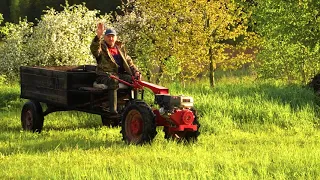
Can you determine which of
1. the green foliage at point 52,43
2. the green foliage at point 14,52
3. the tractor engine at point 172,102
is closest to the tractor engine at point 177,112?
the tractor engine at point 172,102

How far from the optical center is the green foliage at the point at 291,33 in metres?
18.0

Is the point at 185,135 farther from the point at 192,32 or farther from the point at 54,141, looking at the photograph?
the point at 192,32

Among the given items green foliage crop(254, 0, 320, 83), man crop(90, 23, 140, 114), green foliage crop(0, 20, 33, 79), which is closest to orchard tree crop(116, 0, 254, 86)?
green foliage crop(254, 0, 320, 83)

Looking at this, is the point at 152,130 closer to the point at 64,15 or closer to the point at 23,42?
the point at 64,15

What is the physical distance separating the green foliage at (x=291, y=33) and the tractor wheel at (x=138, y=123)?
9.00 metres

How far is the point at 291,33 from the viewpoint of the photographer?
59.3 feet

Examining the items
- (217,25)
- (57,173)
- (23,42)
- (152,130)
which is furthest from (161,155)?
(23,42)

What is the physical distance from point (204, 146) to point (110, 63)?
265cm

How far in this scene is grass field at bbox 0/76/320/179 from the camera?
7.65 metres

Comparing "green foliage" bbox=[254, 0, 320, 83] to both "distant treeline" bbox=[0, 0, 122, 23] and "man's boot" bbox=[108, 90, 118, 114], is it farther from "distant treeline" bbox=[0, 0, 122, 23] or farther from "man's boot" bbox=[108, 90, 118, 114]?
"distant treeline" bbox=[0, 0, 122, 23]

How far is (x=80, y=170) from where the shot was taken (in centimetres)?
784

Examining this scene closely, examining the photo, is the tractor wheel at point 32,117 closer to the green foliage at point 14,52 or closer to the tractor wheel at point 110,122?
the tractor wheel at point 110,122

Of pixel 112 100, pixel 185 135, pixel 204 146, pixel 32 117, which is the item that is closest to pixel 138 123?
pixel 185 135

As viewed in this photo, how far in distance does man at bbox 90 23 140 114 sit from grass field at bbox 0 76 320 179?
1.00m
